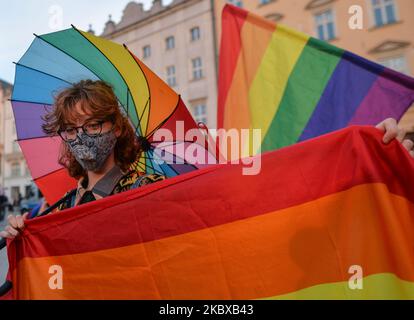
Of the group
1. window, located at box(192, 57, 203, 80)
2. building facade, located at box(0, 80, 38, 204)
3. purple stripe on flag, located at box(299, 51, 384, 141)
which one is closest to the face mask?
purple stripe on flag, located at box(299, 51, 384, 141)

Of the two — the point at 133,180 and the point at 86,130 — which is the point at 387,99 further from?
the point at 86,130

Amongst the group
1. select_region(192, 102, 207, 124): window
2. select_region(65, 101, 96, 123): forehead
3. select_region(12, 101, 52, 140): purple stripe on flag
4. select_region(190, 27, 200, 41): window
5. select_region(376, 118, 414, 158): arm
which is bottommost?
select_region(376, 118, 414, 158): arm

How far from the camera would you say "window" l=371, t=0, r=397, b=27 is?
14062 mm

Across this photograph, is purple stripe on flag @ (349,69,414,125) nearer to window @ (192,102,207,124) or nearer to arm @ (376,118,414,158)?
arm @ (376,118,414,158)

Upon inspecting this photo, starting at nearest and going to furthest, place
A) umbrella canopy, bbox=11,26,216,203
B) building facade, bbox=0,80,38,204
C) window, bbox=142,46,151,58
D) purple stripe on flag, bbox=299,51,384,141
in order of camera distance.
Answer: umbrella canopy, bbox=11,26,216,203 < purple stripe on flag, bbox=299,51,384,141 < window, bbox=142,46,151,58 < building facade, bbox=0,80,38,204

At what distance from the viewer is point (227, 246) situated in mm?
1503

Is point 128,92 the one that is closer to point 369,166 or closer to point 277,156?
point 277,156

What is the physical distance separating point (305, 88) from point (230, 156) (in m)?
1.10

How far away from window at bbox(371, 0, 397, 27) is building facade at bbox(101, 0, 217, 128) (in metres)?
7.98

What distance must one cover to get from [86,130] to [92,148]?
97 mm

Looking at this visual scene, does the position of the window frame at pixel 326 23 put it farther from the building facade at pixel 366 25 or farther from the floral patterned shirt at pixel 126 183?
the floral patterned shirt at pixel 126 183

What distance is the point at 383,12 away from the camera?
14289 millimetres

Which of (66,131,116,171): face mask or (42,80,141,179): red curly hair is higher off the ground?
(42,80,141,179): red curly hair
